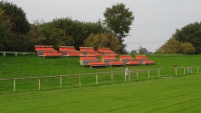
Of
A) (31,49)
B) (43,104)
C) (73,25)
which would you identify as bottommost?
(43,104)

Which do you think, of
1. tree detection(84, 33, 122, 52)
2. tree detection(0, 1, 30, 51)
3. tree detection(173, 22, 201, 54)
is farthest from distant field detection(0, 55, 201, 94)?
tree detection(173, 22, 201, 54)

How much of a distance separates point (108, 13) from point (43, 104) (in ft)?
197

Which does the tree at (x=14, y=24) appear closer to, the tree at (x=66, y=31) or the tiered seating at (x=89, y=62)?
the tree at (x=66, y=31)

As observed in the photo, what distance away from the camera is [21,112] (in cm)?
1141

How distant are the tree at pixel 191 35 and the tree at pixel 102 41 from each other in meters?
37.3

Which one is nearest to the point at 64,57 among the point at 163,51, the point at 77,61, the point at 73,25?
the point at 77,61

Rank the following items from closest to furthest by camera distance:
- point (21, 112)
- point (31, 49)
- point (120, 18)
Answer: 1. point (21, 112)
2. point (31, 49)
3. point (120, 18)

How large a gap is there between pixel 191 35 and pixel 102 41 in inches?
1681

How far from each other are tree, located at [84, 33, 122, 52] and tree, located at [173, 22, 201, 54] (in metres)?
37.3

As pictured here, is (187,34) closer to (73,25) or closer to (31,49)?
(73,25)

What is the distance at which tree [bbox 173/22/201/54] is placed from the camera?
88750 mm

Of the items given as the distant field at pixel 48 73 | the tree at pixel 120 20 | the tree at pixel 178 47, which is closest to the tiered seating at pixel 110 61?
the distant field at pixel 48 73

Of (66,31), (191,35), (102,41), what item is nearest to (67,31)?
(66,31)

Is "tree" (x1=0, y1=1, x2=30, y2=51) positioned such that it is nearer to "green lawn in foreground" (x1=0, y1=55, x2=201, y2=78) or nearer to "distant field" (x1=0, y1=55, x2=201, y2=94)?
"green lawn in foreground" (x1=0, y1=55, x2=201, y2=78)
